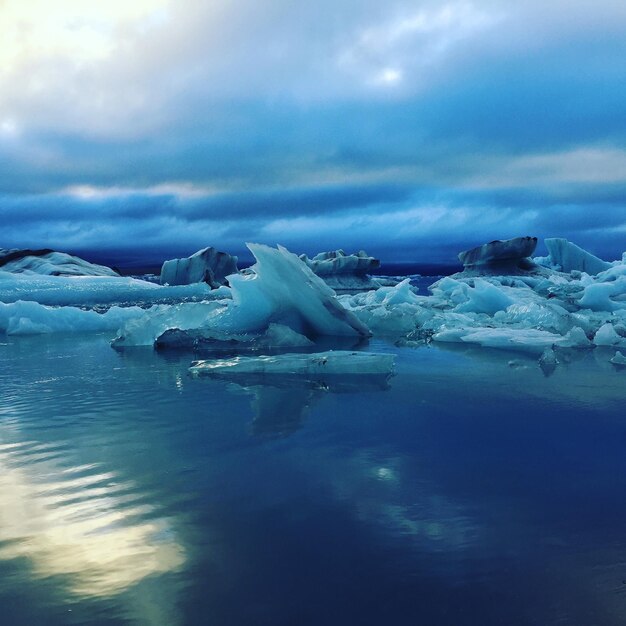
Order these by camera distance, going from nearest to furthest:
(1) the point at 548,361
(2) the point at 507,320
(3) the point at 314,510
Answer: (3) the point at 314,510 < (1) the point at 548,361 < (2) the point at 507,320

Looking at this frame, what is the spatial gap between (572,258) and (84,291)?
26924 millimetres

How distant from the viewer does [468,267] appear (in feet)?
120

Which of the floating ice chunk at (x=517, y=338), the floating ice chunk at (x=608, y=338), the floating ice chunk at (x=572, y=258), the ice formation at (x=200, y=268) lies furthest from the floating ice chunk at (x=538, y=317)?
the floating ice chunk at (x=572, y=258)

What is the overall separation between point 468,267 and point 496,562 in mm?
35883

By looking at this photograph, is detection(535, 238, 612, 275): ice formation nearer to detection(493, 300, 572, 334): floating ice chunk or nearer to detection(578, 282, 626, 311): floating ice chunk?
detection(578, 282, 626, 311): floating ice chunk

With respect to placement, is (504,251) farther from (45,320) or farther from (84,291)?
(45,320)

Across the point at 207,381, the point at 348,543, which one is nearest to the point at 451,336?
the point at 207,381

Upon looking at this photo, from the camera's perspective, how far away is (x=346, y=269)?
3772 cm

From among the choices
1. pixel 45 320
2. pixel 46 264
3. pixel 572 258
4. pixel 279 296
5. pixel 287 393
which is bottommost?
pixel 287 393

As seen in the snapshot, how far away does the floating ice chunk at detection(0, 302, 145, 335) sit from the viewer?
11.4 metres

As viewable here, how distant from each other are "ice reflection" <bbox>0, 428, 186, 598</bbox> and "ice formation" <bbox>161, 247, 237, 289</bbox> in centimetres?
2892

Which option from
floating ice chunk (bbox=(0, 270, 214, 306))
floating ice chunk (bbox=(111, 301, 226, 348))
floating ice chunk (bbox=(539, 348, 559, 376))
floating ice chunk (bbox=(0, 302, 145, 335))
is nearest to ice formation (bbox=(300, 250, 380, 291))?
floating ice chunk (bbox=(0, 270, 214, 306))

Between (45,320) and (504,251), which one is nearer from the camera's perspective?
(45,320)

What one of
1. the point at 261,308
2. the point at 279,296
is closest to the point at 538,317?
the point at 279,296
